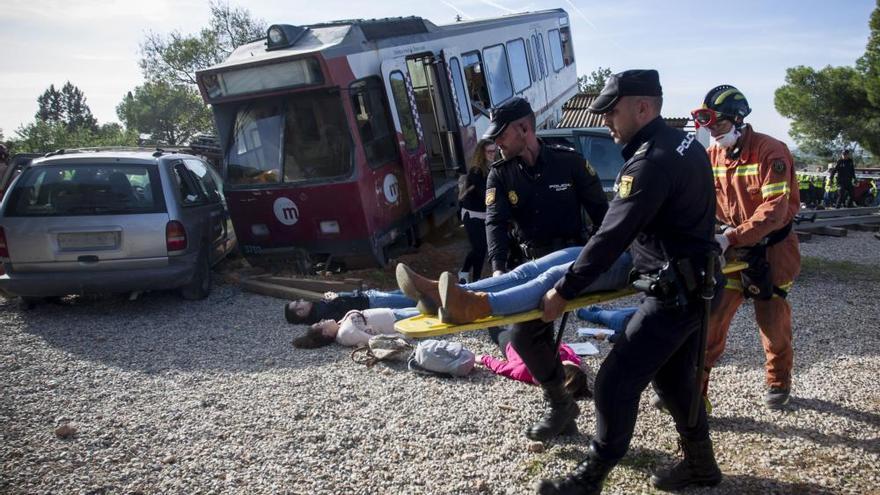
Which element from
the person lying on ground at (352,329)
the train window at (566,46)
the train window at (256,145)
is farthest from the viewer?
the train window at (566,46)

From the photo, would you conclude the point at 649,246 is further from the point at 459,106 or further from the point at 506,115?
the point at 459,106

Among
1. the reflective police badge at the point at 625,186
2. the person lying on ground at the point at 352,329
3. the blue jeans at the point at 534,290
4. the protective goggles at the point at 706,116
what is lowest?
the person lying on ground at the point at 352,329

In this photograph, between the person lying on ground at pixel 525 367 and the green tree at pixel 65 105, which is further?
the green tree at pixel 65 105

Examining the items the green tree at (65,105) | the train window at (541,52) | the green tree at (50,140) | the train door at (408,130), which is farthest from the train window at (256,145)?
the green tree at (65,105)

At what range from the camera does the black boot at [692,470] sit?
129 inches

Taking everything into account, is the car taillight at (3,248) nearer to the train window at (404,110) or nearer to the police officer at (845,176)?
the train window at (404,110)

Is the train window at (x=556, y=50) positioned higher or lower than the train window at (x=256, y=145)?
higher

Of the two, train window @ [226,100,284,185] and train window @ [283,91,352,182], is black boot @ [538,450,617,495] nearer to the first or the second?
train window @ [283,91,352,182]

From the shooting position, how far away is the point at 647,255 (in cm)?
316

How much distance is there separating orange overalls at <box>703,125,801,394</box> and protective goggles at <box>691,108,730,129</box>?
214 mm

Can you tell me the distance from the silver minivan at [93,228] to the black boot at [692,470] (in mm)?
5792

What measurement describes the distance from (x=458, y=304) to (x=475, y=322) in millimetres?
122

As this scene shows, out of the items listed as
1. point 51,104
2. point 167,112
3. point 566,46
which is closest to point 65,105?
point 51,104

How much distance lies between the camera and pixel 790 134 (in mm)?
28312
